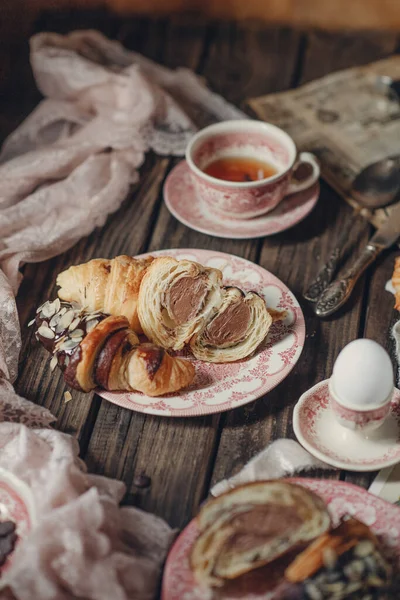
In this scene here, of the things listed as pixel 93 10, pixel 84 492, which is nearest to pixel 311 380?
pixel 84 492

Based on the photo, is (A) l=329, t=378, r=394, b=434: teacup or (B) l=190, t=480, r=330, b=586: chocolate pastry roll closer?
(B) l=190, t=480, r=330, b=586: chocolate pastry roll

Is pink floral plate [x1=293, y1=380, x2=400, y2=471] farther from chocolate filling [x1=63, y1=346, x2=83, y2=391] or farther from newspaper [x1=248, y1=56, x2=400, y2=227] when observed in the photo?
Answer: newspaper [x1=248, y1=56, x2=400, y2=227]

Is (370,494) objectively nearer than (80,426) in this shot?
Yes

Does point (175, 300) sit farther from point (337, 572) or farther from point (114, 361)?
point (337, 572)

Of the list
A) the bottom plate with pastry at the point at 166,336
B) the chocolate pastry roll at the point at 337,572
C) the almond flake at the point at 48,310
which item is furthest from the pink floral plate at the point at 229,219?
the chocolate pastry roll at the point at 337,572

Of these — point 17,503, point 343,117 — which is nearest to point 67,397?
point 17,503

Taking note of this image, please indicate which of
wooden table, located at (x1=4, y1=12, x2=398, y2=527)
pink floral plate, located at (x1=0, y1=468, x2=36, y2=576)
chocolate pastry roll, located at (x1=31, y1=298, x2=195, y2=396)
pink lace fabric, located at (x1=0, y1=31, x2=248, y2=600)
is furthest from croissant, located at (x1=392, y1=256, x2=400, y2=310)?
pink floral plate, located at (x1=0, y1=468, x2=36, y2=576)

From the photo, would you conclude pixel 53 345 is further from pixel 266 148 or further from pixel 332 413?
pixel 266 148
